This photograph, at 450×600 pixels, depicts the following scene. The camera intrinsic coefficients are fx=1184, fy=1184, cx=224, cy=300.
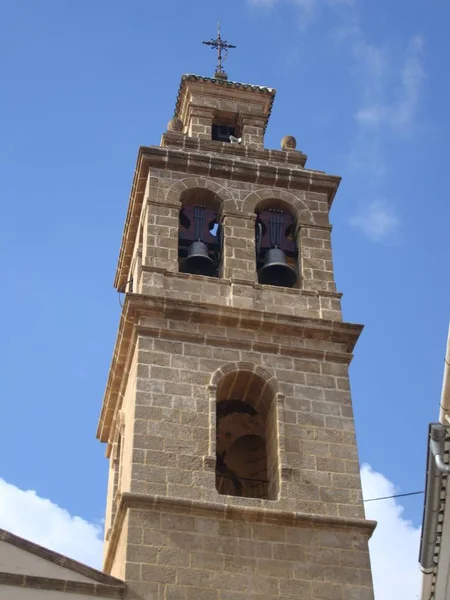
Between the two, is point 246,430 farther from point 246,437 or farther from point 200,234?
point 200,234

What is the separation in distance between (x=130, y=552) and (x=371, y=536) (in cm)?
349

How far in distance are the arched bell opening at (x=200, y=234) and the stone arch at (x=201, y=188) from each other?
0.19ft

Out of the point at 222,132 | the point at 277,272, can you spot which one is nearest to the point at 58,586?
the point at 277,272

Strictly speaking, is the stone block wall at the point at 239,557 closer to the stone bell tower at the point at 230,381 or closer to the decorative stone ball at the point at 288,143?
the stone bell tower at the point at 230,381

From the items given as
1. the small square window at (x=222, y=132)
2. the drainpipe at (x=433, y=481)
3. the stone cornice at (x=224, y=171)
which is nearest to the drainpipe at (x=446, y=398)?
the drainpipe at (x=433, y=481)

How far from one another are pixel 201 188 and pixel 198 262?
1.54 metres

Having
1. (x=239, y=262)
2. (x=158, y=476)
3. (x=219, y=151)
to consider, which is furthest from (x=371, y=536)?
(x=219, y=151)

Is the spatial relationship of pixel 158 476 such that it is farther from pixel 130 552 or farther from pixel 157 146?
pixel 157 146

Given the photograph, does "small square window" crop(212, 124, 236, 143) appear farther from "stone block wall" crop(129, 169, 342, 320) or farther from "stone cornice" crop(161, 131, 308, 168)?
"stone block wall" crop(129, 169, 342, 320)

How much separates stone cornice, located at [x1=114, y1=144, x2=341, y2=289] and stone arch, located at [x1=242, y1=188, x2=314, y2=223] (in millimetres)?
191

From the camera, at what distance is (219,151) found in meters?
22.2

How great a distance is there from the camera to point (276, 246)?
68.4 feet

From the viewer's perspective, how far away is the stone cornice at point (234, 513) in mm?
16188

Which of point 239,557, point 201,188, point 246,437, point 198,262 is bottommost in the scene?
point 239,557
